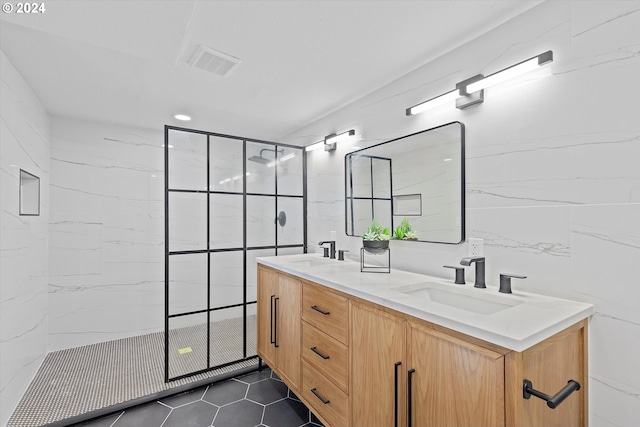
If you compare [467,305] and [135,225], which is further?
[135,225]

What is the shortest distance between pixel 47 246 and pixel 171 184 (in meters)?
1.48

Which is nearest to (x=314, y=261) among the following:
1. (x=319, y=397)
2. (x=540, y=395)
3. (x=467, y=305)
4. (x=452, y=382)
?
(x=319, y=397)

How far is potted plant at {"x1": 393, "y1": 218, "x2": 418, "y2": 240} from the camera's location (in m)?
2.01

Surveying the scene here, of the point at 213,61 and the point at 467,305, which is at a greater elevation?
the point at 213,61

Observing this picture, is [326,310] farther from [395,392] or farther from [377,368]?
[395,392]

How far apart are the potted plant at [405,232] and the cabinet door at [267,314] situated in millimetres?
968

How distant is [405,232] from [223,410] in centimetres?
174

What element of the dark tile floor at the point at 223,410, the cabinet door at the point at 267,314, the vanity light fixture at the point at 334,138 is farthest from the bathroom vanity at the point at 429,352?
the vanity light fixture at the point at 334,138

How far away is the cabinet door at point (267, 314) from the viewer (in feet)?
7.78

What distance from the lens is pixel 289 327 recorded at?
7.04ft

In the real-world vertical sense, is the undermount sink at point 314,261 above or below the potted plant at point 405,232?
below

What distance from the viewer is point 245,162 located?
2.77 m

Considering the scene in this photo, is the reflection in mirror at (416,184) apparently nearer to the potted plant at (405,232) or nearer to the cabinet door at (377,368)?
the potted plant at (405,232)

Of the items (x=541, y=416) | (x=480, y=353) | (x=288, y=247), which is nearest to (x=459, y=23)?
(x=480, y=353)
